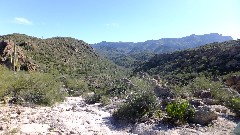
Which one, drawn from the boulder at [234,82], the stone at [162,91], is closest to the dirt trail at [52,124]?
the stone at [162,91]

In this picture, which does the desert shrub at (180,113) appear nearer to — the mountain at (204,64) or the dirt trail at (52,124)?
the dirt trail at (52,124)

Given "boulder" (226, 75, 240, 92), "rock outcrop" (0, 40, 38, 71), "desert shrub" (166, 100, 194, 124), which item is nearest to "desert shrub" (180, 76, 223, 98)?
"boulder" (226, 75, 240, 92)

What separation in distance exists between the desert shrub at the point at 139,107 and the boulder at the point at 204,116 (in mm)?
2474

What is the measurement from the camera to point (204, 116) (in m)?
14.3

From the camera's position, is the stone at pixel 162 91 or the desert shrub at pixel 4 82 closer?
the desert shrub at pixel 4 82

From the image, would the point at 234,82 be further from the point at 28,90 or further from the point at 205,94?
the point at 28,90

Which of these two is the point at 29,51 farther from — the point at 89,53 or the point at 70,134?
the point at 70,134

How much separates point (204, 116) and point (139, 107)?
11.8 feet

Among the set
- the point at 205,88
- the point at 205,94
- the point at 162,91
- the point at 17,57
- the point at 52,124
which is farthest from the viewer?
the point at 17,57

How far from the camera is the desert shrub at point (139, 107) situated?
1622 cm

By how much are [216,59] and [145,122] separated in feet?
114

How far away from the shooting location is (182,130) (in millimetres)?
13516

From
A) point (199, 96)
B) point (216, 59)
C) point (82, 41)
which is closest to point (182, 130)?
point (199, 96)

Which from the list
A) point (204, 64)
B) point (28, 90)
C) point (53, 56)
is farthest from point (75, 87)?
point (28, 90)
